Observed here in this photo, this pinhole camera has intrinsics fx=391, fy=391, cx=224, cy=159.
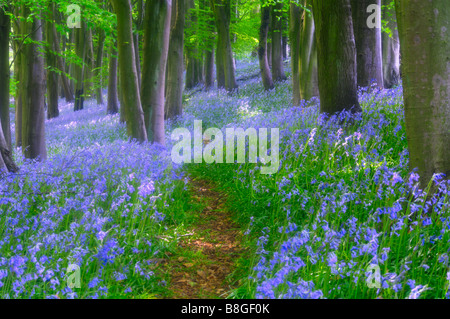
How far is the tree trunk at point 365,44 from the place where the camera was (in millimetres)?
9242

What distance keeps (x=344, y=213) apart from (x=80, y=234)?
264 cm

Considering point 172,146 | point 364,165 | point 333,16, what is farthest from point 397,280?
point 172,146

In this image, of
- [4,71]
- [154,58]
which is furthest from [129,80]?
[4,71]

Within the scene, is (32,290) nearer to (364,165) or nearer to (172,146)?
(364,165)

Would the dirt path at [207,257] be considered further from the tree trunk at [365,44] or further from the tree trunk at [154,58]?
the tree trunk at [365,44]

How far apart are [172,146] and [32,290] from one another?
8.37 meters

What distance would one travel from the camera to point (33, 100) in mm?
10047

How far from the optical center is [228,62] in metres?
20.9

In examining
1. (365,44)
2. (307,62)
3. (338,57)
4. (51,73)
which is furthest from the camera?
(51,73)

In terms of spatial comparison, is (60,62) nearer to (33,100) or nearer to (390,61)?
(33,100)

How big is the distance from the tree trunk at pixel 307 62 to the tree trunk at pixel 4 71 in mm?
8563

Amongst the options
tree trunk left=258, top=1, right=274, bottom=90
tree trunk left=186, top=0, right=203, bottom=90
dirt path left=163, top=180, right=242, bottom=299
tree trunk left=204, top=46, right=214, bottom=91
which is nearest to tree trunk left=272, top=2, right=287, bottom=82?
tree trunk left=258, top=1, right=274, bottom=90

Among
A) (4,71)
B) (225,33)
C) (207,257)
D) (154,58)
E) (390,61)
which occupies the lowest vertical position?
(207,257)

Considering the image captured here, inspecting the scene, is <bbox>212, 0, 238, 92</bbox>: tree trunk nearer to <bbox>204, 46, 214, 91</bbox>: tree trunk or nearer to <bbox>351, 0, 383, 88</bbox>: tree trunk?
<bbox>204, 46, 214, 91</bbox>: tree trunk
